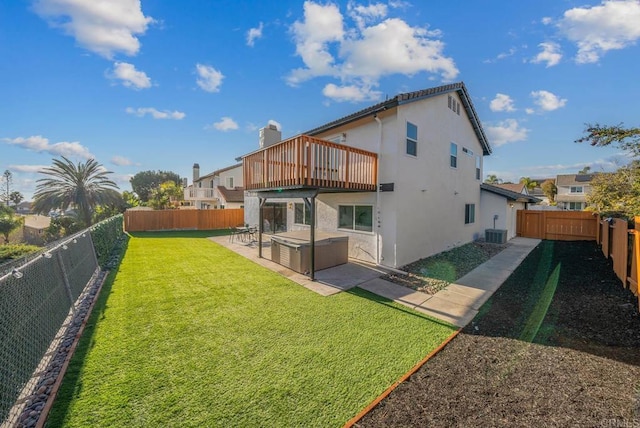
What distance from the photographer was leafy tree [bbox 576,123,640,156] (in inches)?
280

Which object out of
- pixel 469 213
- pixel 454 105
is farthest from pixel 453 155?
pixel 469 213

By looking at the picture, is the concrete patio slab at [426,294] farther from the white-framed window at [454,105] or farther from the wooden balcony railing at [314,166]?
the white-framed window at [454,105]

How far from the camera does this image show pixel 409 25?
9.15 m

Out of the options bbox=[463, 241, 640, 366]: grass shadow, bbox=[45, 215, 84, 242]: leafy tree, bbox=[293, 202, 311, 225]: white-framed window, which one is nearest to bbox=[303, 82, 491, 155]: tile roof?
bbox=[293, 202, 311, 225]: white-framed window

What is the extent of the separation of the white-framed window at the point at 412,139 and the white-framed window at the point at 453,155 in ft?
11.3

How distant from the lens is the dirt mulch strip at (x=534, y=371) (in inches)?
112

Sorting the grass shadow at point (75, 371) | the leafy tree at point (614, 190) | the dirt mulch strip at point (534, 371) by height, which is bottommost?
the dirt mulch strip at point (534, 371)

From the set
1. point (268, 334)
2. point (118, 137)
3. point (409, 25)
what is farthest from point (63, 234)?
point (409, 25)

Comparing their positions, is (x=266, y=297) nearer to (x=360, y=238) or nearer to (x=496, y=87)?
(x=360, y=238)

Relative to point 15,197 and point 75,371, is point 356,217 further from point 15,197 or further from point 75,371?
point 15,197

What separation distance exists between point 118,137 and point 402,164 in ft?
63.4

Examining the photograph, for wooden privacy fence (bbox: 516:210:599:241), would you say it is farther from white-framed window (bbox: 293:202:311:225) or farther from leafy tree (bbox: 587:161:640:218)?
white-framed window (bbox: 293:202:311:225)

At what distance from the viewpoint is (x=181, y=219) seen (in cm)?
2119

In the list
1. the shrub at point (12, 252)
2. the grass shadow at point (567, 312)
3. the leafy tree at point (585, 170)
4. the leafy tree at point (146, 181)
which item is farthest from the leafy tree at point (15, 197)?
the leafy tree at point (585, 170)
